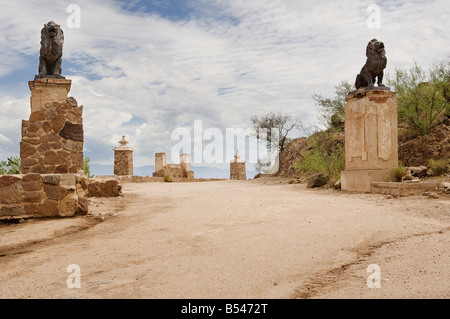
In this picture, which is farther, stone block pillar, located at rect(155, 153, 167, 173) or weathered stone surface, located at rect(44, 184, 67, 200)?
stone block pillar, located at rect(155, 153, 167, 173)

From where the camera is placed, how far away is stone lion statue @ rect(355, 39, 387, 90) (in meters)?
9.33


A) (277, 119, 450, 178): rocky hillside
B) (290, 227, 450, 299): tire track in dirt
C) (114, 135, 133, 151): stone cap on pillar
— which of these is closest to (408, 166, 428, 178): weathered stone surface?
(277, 119, 450, 178): rocky hillside

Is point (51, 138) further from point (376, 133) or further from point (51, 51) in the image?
point (376, 133)

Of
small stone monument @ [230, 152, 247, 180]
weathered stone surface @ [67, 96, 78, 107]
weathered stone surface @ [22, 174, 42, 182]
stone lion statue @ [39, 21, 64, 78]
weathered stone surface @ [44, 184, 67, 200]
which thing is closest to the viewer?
weathered stone surface @ [22, 174, 42, 182]

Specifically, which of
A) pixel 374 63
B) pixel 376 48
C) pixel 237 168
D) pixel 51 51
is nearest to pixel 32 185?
pixel 51 51

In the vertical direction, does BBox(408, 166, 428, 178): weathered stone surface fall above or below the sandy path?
above

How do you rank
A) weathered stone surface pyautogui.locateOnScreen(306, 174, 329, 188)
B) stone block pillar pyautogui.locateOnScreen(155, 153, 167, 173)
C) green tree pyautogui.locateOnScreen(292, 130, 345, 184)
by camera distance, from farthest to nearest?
stone block pillar pyautogui.locateOnScreen(155, 153, 167, 173) < green tree pyautogui.locateOnScreen(292, 130, 345, 184) < weathered stone surface pyautogui.locateOnScreen(306, 174, 329, 188)

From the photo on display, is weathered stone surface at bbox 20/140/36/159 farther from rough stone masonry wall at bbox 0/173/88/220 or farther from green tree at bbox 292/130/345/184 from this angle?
green tree at bbox 292/130/345/184

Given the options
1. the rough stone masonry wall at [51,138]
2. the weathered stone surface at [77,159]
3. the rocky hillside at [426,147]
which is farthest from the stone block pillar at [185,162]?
the rough stone masonry wall at [51,138]

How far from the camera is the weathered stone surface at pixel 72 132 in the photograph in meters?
7.36

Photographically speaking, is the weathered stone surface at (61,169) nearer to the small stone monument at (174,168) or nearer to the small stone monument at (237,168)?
the small stone monument at (174,168)

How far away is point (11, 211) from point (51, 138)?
A: 1776mm

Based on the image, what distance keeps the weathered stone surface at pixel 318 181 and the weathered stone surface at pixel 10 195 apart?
761 centimetres
